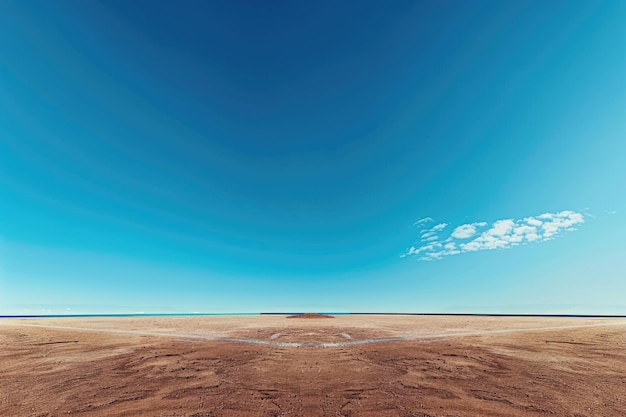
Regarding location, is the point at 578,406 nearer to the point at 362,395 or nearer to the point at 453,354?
the point at 362,395

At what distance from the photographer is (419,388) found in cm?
1288

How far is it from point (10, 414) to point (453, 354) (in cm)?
2333

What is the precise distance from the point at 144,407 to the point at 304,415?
596 cm

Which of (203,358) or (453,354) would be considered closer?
(203,358)

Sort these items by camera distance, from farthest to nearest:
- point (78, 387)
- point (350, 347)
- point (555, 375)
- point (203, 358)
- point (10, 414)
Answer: point (350, 347) < point (203, 358) < point (555, 375) < point (78, 387) < point (10, 414)

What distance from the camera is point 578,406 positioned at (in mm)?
11055

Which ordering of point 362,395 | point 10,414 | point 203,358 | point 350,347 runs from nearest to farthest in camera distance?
point 10,414 < point 362,395 < point 203,358 < point 350,347

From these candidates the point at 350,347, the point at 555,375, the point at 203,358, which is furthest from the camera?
the point at 350,347

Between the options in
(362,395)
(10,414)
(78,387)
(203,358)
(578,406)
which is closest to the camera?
(10,414)

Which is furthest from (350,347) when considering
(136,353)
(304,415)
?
(136,353)

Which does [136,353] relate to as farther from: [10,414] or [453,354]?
[453,354]

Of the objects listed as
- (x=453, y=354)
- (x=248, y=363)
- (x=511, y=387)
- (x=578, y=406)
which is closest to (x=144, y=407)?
(x=248, y=363)

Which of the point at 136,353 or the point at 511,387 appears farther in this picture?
the point at 136,353

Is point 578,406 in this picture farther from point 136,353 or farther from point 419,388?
point 136,353
